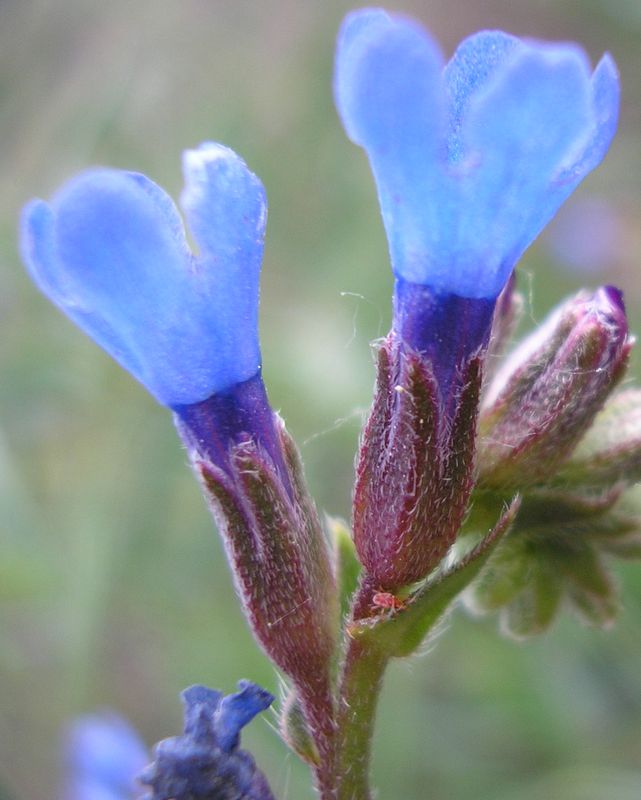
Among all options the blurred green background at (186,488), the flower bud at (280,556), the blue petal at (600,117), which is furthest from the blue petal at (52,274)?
the blurred green background at (186,488)

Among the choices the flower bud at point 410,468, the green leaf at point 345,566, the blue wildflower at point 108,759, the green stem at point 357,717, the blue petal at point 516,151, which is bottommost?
the blue wildflower at point 108,759

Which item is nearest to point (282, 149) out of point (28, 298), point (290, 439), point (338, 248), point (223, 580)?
point (338, 248)

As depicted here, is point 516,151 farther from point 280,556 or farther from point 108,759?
point 108,759

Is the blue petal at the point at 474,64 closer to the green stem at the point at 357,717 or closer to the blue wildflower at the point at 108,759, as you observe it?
the green stem at the point at 357,717

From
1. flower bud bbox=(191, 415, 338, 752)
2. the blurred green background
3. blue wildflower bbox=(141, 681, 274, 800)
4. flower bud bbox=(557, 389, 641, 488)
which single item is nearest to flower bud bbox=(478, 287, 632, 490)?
flower bud bbox=(557, 389, 641, 488)

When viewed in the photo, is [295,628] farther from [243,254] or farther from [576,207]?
[576,207]

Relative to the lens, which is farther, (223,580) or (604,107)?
(223,580)

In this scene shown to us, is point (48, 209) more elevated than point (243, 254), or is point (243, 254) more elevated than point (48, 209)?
point (48, 209)
